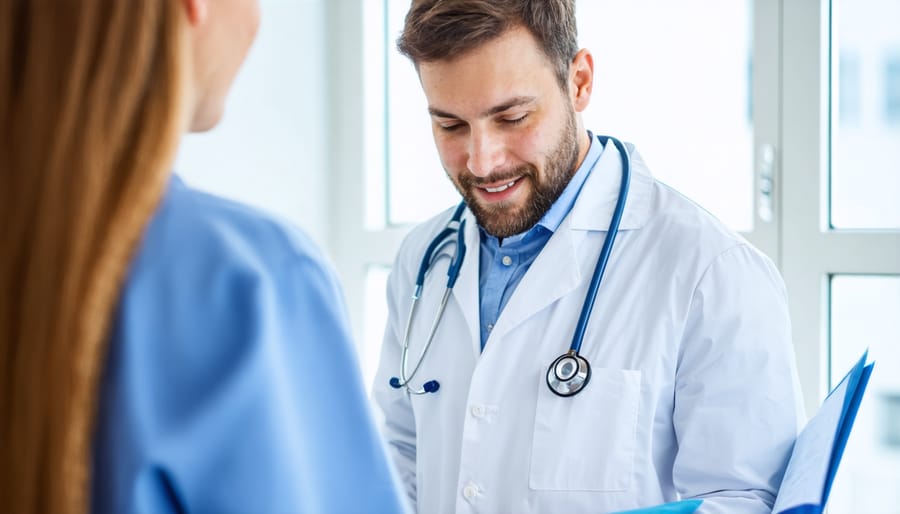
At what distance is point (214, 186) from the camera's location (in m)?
2.02

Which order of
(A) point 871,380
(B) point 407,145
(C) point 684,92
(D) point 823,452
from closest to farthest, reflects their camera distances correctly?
1. (D) point 823,452
2. (A) point 871,380
3. (C) point 684,92
4. (B) point 407,145

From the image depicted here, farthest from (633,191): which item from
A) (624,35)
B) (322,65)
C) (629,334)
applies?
(322,65)

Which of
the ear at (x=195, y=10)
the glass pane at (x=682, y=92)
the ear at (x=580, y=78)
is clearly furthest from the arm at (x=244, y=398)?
the glass pane at (x=682, y=92)

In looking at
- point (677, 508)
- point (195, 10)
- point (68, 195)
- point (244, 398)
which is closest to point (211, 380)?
point (244, 398)

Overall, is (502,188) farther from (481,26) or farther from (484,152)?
(481,26)

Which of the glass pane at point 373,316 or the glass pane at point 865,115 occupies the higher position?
the glass pane at point 865,115

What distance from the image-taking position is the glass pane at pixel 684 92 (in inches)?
74.0

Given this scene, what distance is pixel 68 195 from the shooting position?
1.63 feet

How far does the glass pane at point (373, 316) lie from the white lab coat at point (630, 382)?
3.62 feet

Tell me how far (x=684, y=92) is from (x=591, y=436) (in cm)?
105

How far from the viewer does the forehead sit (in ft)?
4.17

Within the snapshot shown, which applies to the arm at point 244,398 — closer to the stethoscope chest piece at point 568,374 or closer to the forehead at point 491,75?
the stethoscope chest piece at point 568,374

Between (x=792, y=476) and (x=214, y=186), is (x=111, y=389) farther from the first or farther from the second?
(x=214, y=186)

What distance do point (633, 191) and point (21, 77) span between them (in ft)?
3.17
